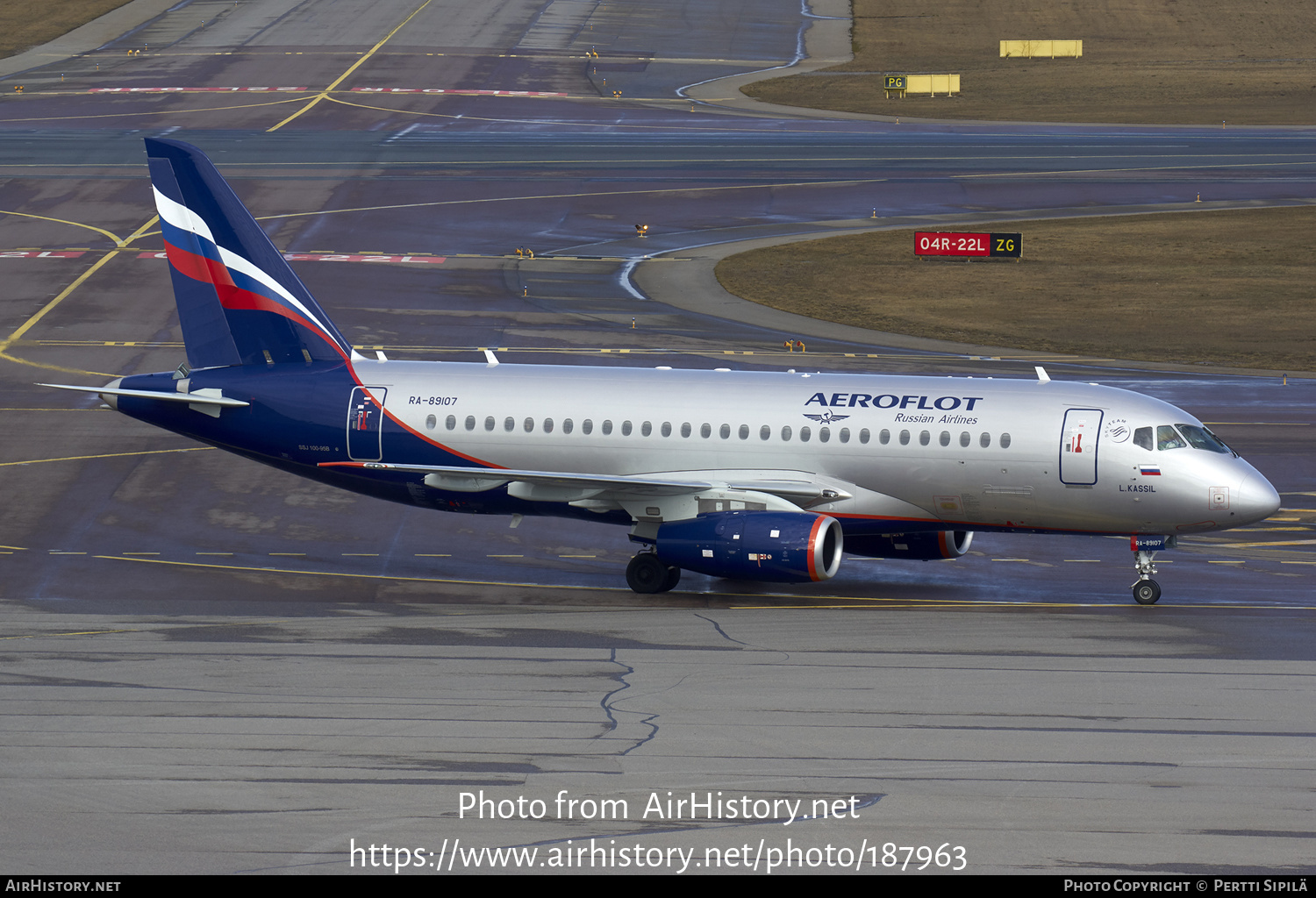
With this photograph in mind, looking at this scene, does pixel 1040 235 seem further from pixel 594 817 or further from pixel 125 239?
pixel 594 817

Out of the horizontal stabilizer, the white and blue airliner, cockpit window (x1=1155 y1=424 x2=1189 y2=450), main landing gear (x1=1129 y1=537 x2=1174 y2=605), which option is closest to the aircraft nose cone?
the white and blue airliner

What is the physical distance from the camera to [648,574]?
3672 centimetres

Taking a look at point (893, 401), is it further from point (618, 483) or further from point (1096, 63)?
point (1096, 63)

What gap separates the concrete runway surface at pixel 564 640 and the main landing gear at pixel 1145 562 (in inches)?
18.4

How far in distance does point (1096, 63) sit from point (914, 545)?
10396 centimetres

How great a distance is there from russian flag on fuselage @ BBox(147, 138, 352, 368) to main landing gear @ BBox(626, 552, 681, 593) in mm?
9075

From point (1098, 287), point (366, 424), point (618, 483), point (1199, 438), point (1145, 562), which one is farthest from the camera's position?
point (1098, 287)

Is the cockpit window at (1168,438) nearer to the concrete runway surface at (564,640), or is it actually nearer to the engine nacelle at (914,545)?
the concrete runway surface at (564,640)

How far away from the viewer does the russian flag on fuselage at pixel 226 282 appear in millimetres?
39781

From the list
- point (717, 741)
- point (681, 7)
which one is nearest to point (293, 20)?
point (681, 7)

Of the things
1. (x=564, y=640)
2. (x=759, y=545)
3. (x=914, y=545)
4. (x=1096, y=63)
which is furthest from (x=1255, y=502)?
(x=1096, y=63)

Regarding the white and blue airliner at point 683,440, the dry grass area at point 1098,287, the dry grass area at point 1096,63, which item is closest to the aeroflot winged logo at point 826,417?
the white and blue airliner at point 683,440

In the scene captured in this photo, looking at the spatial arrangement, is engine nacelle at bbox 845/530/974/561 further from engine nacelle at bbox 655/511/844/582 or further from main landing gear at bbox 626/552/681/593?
main landing gear at bbox 626/552/681/593

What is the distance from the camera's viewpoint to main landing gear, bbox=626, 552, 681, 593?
120ft
